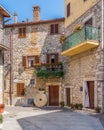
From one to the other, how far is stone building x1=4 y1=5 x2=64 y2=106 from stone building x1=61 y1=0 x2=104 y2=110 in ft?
4.52

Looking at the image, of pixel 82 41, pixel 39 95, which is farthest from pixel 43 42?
pixel 82 41

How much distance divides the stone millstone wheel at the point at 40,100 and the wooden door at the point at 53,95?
2.16 feet

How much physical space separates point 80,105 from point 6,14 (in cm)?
817

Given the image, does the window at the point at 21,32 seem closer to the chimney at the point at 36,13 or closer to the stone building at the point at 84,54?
the chimney at the point at 36,13

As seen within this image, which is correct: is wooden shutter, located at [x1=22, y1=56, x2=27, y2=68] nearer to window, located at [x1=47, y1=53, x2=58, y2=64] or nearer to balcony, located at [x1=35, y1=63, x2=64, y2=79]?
balcony, located at [x1=35, y1=63, x2=64, y2=79]

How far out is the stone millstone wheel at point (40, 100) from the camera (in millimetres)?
22516

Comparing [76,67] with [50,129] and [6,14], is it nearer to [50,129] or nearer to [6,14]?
[6,14]

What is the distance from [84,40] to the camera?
16.5m

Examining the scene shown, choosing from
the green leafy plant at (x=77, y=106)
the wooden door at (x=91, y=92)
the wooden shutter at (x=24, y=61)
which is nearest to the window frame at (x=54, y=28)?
the wooden shutter at (x=24, y=61)

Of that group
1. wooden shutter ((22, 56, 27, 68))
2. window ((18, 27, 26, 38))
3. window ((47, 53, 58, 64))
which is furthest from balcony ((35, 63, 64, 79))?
window ((18, 27, 26, 38))

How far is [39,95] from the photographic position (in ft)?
74.4

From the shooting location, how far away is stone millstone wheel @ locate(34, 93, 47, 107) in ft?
73.9

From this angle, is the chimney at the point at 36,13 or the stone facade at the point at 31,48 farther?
the chimney at the point at 36,13

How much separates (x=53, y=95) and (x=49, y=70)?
2230 mm
